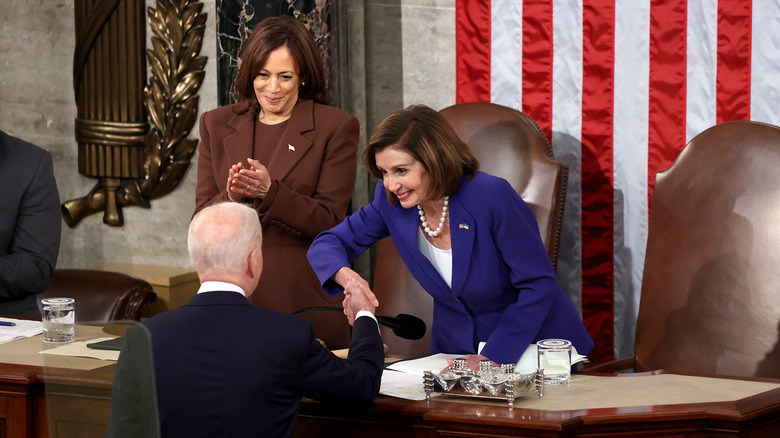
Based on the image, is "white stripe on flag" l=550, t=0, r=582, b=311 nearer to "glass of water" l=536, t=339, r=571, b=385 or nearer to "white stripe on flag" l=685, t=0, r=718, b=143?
"white stripe on flag" l=685, t=0, r=718, b=143

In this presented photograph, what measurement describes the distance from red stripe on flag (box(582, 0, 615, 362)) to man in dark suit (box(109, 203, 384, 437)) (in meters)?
2.36

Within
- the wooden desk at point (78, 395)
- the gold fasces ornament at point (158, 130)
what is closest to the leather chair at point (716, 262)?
the wooden desk at point (78, 395)

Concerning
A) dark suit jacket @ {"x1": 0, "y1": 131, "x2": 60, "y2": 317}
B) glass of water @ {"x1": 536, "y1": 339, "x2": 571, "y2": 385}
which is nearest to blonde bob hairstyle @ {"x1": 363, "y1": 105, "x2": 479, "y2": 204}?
glass of water @ {"x1": 536, "y1": 339, "x2": 571, "y2": 385}

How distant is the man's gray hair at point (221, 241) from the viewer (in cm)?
232

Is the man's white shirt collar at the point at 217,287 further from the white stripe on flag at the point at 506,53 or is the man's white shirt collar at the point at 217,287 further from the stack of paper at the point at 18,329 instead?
the white stripe on flag at the point at 506,53

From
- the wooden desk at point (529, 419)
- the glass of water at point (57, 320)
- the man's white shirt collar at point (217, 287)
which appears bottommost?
the wooden desk at point (529, 419)

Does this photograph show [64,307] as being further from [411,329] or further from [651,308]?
[651,308]

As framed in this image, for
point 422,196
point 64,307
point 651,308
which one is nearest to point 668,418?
point 422,196

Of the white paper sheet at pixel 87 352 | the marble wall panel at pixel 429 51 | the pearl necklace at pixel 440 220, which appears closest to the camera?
the white paper sheet at pixel 87 352

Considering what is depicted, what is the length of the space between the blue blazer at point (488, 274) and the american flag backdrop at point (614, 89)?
4.55ft

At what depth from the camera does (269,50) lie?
354 centimetres

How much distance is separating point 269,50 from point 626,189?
1816 millimetres

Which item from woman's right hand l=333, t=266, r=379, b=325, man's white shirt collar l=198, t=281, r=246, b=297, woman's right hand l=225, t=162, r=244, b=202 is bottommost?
woman's right hand l=333, t=266, r=379, b=325

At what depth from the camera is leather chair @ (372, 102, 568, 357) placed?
425 centimetres
